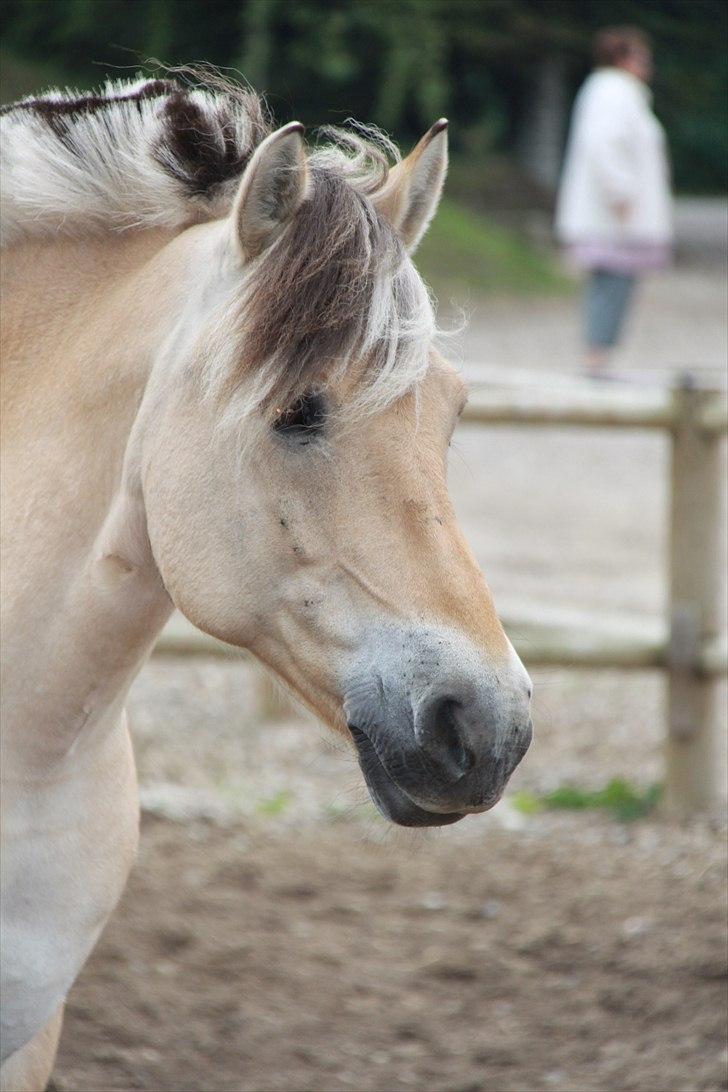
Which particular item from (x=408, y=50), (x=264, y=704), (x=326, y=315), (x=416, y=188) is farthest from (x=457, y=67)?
(x=326, y=315)

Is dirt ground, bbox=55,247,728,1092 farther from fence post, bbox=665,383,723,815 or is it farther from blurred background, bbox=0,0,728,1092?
fence post, bbox=665,383,723,815

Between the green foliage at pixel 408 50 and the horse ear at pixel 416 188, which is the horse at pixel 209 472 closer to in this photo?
the horse ear at pixel 416 188

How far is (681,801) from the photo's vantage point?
4312 mm

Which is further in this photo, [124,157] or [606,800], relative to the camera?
[606,800]

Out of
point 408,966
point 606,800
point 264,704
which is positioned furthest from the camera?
point 264,704

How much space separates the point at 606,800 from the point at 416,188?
282 cm

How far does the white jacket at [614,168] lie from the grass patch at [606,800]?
4.60m

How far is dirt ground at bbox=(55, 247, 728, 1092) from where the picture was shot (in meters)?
2.97

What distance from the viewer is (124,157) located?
6.79ft

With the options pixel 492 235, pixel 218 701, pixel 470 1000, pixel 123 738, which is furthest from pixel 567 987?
pixel 492 235

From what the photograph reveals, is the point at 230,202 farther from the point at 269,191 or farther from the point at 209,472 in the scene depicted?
the point at 209,472

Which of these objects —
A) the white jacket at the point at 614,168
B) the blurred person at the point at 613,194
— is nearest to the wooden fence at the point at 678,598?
the blurred person at the point at 613,194

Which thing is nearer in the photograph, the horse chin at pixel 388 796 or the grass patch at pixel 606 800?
the horse chin at pixel 388 796

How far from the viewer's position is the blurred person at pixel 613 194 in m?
7.93
